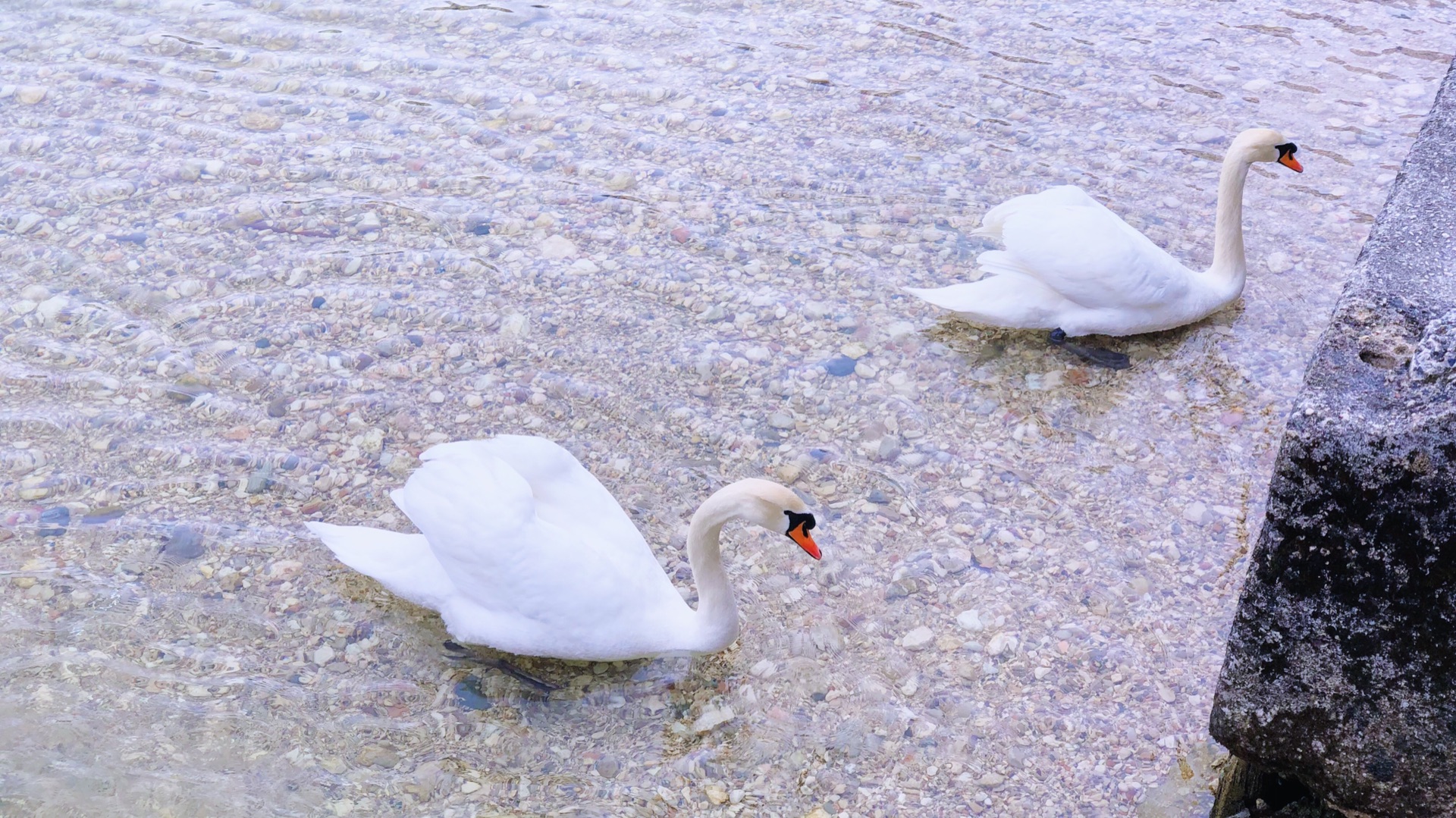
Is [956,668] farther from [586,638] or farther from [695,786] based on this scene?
[586,638]

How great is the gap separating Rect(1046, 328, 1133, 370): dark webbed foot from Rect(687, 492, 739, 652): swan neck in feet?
6.85

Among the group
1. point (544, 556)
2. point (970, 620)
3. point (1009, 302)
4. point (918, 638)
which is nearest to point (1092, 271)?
point (1009, 302)

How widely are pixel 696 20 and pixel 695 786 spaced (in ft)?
17.6

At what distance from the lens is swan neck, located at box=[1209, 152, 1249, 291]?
5.01 m

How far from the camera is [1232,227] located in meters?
5.01

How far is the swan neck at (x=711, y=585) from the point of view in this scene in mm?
3438

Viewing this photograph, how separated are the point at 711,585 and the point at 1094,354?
7.28ft

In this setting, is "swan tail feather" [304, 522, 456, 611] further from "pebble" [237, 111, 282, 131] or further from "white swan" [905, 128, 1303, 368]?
"pebble" [237, 111, 282, 131]

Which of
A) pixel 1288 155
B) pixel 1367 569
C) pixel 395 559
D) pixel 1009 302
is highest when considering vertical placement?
pixel 1367 569

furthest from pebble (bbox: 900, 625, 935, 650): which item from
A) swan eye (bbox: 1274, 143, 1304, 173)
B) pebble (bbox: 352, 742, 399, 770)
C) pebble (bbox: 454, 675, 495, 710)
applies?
swan eye (bbox: 1274, 143, 1304, 173)

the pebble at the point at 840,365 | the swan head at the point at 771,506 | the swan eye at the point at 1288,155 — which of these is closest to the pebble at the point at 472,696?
the swan head at the point at 771,506

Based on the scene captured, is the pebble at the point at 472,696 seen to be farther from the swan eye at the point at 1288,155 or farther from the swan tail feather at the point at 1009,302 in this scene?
the swan eye at the point at 1288,155

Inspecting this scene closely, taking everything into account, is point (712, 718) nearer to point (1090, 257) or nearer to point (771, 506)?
point (771, 506)

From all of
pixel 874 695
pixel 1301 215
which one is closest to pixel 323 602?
pixel 874 695
